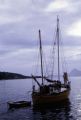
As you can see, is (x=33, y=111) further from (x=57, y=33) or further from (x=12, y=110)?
(x=57, y=33)

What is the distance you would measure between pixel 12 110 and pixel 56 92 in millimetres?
13229

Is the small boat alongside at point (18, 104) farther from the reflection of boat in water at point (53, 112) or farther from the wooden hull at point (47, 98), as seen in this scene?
the reflection of boat in water at point (53, 112)

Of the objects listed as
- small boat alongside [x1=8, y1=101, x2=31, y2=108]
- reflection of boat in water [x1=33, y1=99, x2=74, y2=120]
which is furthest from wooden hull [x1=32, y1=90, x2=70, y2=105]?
small boat alongside [x1=8, y1=101, x2=31, y2=108]

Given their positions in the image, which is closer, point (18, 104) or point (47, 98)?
point (18, 104)

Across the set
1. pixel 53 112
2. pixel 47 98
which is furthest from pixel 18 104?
pixel 53 112

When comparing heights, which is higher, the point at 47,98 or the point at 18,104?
the point at 47,98

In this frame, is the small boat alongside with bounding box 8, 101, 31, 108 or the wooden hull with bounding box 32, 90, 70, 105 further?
the wooden hull with bounding box 32, 90, 70, 105

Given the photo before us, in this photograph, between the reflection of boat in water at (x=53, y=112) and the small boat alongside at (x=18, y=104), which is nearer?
the reflection of boat in water at (x=53, y=112)

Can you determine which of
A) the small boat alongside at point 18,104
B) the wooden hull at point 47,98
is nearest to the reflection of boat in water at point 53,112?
the wooden hull at point 47,98

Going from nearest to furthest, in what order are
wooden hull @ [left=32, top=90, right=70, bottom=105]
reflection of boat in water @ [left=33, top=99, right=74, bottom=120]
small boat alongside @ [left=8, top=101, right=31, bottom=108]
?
reflection of boat in water @ [left=33, top=99, right=74, bottom=120]
small boat alongside @ [left=8, top=101, right=31, bottom=108]
wooden hull @ [left=32, top=90, right=70, bottom=105]

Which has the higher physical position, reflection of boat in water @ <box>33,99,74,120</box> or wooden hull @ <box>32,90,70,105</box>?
wooden hull @ <box>32,90,70,105</box>

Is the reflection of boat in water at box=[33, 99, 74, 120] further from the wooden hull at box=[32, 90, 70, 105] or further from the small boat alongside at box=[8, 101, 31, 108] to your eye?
the small boat alongside at box=[8, 101, 31, 108]

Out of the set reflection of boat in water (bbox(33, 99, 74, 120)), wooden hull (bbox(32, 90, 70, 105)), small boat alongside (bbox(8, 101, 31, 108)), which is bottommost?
reflection of boat in water (bbox(33, 99, 74, 120))

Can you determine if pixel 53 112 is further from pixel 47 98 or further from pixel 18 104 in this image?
pixel 18 104
